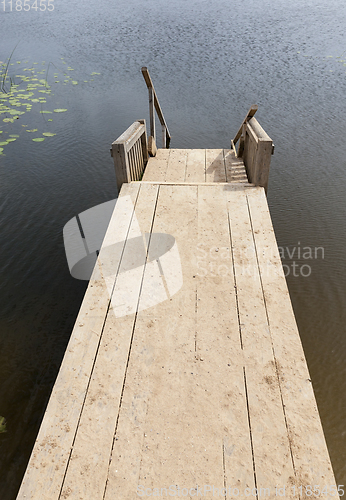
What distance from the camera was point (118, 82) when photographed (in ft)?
43.3

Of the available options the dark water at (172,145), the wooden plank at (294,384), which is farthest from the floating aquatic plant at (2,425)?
the wooden plank at (294,384)

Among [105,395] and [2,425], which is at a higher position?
[105,395]

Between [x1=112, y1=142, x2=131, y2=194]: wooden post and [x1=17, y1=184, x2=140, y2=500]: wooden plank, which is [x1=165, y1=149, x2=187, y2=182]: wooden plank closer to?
[x1=112, y1=142, x2=131, y2=194]: wooden post

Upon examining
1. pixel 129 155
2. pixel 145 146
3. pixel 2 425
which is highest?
pixel 129 155

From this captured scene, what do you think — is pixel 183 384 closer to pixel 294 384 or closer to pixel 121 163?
pixel 294 384

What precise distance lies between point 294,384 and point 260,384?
0.23 m

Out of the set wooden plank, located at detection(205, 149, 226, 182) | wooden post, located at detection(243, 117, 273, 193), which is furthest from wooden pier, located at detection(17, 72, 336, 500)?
wooden plank, located at detection(205, 149, 226, 182)

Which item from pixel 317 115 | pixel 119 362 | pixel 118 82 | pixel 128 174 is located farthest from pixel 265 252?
pixel 118 82

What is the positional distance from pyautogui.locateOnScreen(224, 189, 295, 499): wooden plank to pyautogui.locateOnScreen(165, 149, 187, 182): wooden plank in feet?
8.48

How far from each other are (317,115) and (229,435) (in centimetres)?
1046

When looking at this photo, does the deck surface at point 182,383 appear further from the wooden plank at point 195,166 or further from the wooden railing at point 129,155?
the wooden plank at point 195,166

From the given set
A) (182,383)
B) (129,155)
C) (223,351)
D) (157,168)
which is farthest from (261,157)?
(182,383)

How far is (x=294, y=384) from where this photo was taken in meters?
2.36

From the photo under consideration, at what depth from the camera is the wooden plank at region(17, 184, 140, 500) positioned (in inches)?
77.0
